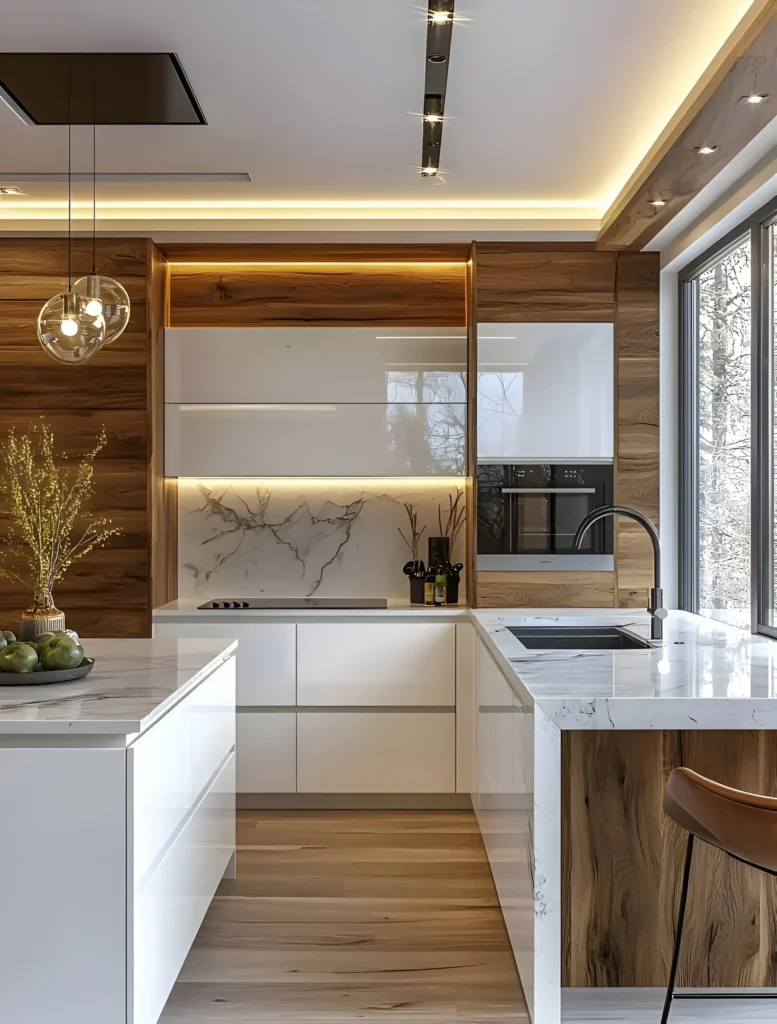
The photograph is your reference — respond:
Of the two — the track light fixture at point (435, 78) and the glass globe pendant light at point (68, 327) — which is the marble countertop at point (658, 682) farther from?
the track light fixture at point (435, 78)

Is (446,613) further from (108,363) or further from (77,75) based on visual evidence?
(77,75)

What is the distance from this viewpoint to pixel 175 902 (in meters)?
2.25

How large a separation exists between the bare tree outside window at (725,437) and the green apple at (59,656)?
2.36 m

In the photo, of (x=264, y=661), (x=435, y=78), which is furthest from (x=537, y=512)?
(x=435, y=78)

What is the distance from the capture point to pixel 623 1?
7.75 feet

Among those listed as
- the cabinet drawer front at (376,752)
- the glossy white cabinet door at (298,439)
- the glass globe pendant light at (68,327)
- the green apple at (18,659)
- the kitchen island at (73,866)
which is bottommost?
the cabinet drawer front at (376,752)

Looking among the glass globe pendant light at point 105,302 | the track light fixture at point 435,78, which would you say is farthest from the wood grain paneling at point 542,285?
the glass globe pendant light at point 105,302

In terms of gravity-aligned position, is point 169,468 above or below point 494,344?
below

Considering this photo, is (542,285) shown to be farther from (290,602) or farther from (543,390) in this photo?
(290,602)

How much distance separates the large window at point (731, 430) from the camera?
3.21m

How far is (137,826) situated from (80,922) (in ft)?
0.71

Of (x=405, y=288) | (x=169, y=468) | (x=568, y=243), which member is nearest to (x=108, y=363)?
(x=169, y=468)

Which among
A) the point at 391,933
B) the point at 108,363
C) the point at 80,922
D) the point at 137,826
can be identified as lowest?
the point at 391,933

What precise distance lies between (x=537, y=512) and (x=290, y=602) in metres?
1.25
